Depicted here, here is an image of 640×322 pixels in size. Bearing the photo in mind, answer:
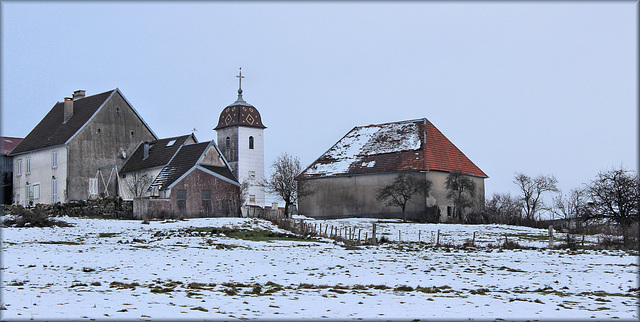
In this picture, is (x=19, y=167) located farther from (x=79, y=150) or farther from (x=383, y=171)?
(x=383, y=171)

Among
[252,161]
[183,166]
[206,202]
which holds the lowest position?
[206,202]

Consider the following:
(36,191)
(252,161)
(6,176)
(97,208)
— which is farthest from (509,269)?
(252,161)

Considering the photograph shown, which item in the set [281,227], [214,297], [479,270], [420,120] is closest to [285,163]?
[420,120]

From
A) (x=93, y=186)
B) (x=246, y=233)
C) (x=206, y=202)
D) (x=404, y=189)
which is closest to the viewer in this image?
(x=246, y=233)

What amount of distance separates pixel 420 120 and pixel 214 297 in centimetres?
5167

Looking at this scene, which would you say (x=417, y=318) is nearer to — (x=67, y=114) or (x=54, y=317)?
(x=54, y=317)

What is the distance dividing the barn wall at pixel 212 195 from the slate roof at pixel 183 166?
0.68 meters

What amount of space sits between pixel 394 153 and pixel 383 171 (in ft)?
8.88

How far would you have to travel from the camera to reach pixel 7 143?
237 ft

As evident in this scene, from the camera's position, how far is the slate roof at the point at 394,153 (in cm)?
6281

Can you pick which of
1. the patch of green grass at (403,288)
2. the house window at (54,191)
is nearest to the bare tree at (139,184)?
the house window at (54,191)

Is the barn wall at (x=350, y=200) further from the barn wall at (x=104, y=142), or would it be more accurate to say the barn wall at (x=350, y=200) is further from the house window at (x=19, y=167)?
the house window at (x=19, y=167)

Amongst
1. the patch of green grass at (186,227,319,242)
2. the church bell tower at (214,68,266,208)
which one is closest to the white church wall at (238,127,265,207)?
the church bell tower at (214,68,266,208)

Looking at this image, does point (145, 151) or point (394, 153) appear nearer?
point (145, 151)
